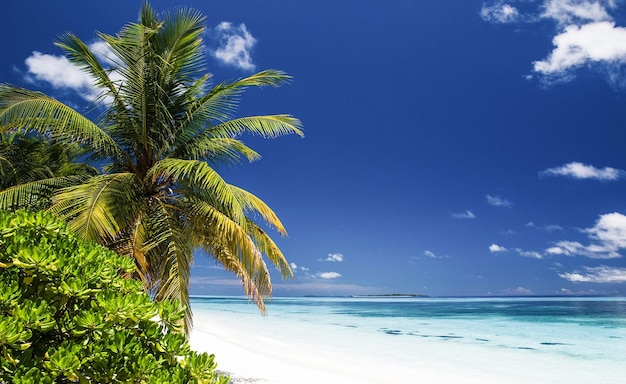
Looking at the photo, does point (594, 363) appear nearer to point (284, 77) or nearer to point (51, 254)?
point (284, 77)

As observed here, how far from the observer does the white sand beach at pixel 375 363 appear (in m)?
8.80

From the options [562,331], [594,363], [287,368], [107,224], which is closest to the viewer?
[107,224]

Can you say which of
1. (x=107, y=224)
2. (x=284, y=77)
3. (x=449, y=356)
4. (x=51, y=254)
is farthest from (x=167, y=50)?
(x=449, y=356)

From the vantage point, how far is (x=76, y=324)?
1892 mm

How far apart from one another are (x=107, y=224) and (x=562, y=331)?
20337 millimetres

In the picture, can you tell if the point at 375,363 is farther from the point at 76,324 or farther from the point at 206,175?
the point at 76,324

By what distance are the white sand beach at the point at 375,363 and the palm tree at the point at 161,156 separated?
7.24 feet

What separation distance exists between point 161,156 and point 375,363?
7.10 m

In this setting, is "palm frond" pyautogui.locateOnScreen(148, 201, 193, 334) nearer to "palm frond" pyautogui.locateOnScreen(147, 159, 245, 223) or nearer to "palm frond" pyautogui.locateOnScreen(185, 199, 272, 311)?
"palm frond" pyautogui.locateOnScreen(185, 199, 272, 311)

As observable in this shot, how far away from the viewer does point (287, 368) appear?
9.23 meters

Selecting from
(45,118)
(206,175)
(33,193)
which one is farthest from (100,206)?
(45,118)

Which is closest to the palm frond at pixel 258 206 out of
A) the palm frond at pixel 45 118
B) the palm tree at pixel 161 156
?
the palm tree at pixel 161 156

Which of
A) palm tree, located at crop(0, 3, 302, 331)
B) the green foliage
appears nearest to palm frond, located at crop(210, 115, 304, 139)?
palm tree, located at crop(0, 3, 302, 331)

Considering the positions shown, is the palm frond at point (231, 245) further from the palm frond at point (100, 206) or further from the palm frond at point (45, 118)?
the palm frond at point (45, 118)
